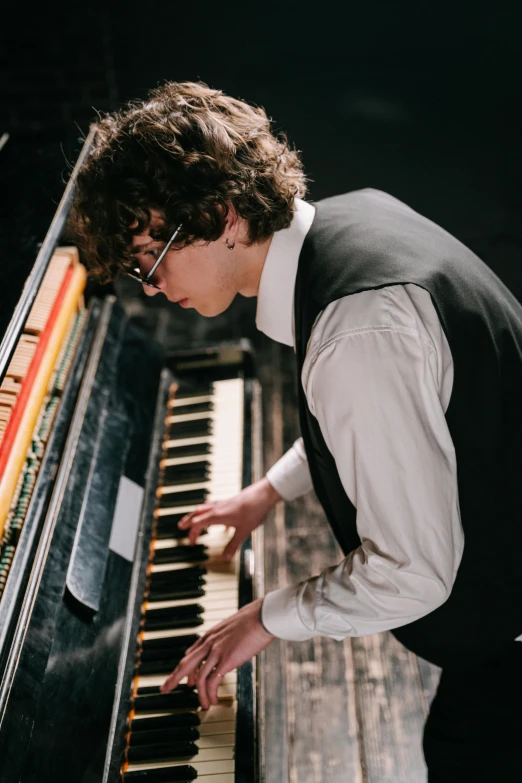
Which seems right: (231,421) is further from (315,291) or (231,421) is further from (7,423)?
(315,291)

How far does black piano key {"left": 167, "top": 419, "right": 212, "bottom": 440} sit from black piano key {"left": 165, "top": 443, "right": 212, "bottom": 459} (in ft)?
0.15

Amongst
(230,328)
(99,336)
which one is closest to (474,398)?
(99,336)

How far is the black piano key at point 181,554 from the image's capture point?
1918 millimetres

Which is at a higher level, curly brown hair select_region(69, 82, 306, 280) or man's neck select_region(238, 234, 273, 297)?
curly brown hair select_region(69, 82, 306, 280)

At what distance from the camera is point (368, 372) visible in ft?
3.89

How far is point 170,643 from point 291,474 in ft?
1.85

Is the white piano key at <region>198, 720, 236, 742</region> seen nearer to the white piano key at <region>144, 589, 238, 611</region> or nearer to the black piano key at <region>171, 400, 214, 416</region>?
the white piano key at <region>144, 589, 238, 611</region>

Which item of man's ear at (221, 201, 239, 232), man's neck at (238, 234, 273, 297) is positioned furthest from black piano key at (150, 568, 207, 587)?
man's ear at (221, 201, 239, 232)

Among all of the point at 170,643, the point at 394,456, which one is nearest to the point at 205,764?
the point at 170,643

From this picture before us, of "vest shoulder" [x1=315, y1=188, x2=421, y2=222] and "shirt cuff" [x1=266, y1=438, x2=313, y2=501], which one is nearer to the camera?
"vest shoulder" [x1=315, y1=188, x2=421, y2=222]

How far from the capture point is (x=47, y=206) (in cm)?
175

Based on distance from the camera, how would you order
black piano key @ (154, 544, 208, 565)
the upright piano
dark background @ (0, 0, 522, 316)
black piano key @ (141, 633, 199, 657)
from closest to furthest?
1. the upright piano
2. black piano key @ (141, 633, 199, 657)
3. black piano key @ (154, 544, 208, 565)
4. dark background @ (0, 0, 522, 316)

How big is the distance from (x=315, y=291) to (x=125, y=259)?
19.9 inches

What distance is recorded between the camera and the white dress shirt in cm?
119
